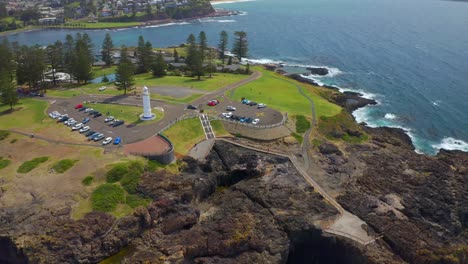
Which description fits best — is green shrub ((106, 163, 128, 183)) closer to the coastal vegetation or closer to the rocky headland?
the rocky headland

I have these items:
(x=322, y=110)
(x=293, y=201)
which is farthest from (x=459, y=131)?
(x=293, y=201)

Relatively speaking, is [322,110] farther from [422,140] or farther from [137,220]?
[137,220]

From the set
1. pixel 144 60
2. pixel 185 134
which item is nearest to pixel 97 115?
pixel 185 134

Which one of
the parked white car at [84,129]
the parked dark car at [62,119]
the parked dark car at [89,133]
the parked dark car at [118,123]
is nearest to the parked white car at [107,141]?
the parked dark car at [89,133]

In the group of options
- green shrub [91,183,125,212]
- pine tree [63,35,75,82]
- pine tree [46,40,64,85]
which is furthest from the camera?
pine tree [46,40,64,85]

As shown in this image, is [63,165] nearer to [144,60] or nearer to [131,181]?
[131,181]

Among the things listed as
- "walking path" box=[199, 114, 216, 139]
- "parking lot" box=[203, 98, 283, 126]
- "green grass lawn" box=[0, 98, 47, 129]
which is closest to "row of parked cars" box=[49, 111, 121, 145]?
"green grass lawn" box=[0, 98, 47, 129]
